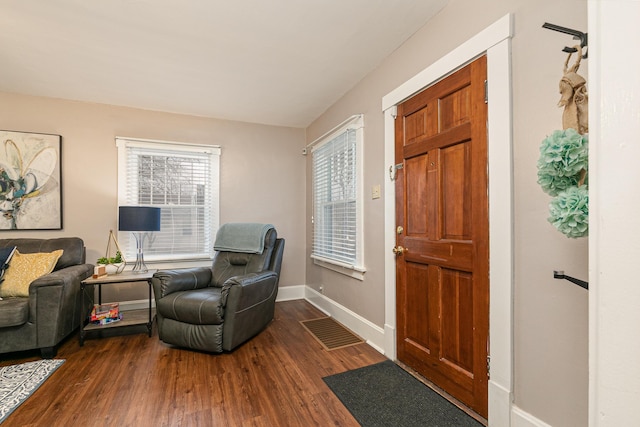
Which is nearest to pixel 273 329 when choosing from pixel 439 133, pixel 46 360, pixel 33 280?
pixel 46 360

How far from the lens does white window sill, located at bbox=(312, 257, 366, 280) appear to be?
2.80 meters

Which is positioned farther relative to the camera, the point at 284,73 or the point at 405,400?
the point at 284,73

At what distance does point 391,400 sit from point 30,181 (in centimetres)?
397

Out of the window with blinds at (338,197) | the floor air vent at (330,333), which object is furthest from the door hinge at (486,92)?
the floor air vent at (330,333)

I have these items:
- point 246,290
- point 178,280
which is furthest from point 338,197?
point 178,280

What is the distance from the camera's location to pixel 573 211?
95 cm

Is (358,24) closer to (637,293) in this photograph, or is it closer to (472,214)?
(472,214)

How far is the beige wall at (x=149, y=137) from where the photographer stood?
3.23 m

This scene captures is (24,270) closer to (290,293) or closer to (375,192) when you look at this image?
(290,293)

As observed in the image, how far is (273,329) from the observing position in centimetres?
302

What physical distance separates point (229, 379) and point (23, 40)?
2870mm

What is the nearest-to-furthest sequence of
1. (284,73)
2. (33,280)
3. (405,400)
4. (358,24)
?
(405,400)
(358,24)
(33,280)
(284,73)

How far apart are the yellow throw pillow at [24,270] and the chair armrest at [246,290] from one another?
1577 millimetres

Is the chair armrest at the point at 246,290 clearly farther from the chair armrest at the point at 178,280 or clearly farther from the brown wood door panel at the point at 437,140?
the brown wood door panel at the point at 437,140
